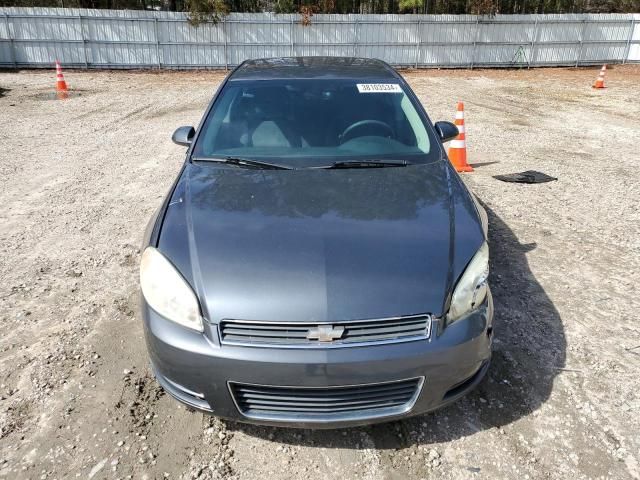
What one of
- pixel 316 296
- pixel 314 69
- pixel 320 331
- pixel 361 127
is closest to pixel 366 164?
pixel 361 127

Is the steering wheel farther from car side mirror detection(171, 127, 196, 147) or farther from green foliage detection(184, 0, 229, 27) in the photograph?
green foliage detection(184, 0, 229, 27)

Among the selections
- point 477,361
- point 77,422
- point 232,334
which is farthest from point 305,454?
point 77,422

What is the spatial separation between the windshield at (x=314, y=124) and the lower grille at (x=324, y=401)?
1.48 metres

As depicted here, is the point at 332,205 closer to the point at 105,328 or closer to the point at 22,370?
the point at 105,328

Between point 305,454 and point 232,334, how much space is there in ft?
2.42

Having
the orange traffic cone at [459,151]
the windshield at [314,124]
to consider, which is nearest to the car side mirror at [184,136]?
the windshield at [314,124]

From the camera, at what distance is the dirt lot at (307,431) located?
7.55 feet

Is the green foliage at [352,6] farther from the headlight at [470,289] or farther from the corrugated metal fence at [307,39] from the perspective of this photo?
the headlight at [470,289]

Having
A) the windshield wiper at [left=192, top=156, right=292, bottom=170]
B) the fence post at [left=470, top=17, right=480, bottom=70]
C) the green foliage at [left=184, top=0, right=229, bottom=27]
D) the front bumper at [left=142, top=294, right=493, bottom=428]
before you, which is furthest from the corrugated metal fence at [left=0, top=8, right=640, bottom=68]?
the front bumper at [left=142, top=294, right=493, bottom=428]

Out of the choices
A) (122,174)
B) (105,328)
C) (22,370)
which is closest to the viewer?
(22,370)

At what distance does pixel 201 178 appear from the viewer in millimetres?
2951

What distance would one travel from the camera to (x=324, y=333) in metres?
2.02

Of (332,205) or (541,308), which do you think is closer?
(332,205)

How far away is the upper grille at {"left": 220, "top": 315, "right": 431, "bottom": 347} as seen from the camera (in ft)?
6.63
